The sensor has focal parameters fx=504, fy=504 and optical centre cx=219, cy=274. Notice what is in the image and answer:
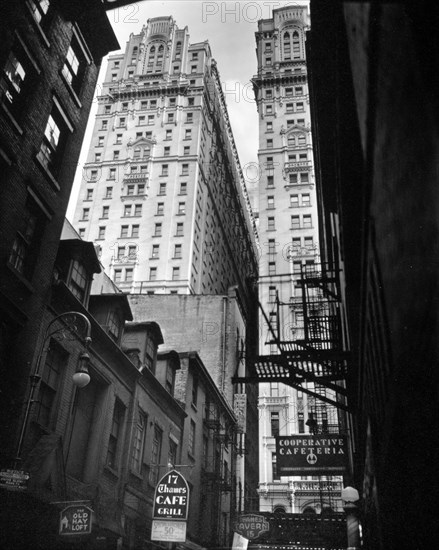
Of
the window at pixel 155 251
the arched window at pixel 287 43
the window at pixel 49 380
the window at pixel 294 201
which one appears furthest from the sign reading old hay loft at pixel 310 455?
the arched window at pixel 287 43

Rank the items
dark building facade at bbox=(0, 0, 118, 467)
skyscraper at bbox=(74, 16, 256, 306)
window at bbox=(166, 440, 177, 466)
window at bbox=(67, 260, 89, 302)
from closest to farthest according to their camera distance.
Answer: dark building facade at bbox=(0, 0, 118, 467)
window at bbox=(67, 260, 89, 302)
window at bbox=(166, 440, 177, 466)
skyscraper at bbox=(74, 16, 256, 306)

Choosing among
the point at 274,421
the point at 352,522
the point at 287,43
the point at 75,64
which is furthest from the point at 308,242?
the point at 352,522

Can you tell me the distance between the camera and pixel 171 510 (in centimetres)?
1923

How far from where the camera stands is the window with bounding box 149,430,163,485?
23.7 metres

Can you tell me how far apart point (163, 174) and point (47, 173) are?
235 feet

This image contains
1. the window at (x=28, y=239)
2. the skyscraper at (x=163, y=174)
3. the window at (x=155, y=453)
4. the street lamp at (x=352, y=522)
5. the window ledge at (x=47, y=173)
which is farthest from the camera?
the skyscraper at (x=163, y=174)

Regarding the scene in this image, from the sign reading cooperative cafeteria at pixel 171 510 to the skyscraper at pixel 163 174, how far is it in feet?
176

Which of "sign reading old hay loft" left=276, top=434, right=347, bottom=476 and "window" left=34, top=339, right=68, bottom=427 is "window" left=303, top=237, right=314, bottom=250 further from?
"window" left=34, top=339, right=68, bottom=427

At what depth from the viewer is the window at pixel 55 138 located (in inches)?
703

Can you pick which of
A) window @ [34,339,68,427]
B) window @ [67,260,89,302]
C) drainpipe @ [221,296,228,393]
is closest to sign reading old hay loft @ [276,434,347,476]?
window @ [34,339,68,427]

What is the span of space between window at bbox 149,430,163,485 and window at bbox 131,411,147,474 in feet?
4.24

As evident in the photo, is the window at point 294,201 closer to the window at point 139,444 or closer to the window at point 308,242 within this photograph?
the window at point 308,242

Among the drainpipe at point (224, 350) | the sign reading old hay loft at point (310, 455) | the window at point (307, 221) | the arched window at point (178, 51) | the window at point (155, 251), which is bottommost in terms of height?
the sign reading old hay loft at point (310, 455)

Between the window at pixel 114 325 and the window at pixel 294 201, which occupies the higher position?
the window at pixel 294 201
